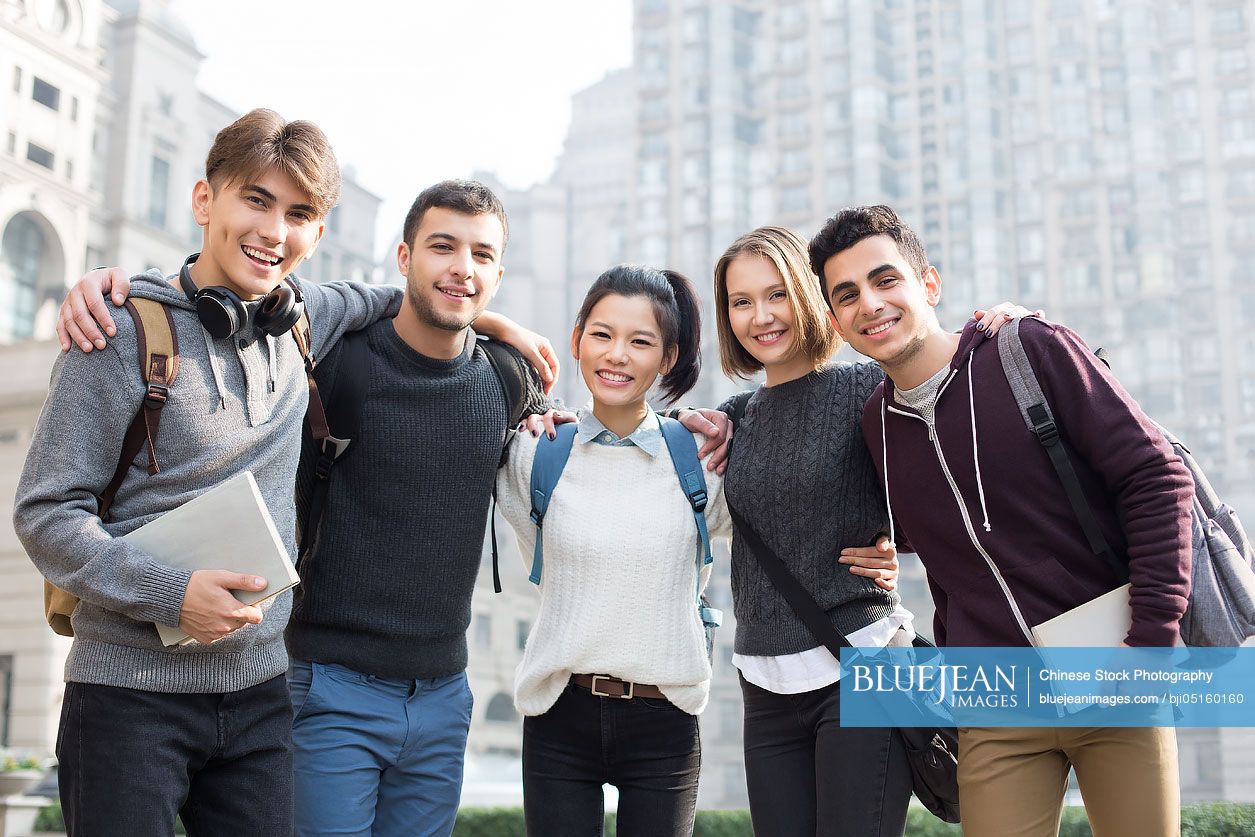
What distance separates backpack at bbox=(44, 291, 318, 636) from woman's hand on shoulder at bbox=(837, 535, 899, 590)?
1.68 meters

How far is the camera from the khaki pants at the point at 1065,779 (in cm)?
247

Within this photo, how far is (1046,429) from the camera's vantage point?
8.42 ft

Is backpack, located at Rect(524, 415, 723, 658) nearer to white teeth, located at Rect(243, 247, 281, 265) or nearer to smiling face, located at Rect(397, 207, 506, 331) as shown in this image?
smiling face, located at Rect(397, 207, 506, 331)

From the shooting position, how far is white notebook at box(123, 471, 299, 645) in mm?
2207

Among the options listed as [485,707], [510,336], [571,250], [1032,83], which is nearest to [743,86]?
[1032,83]

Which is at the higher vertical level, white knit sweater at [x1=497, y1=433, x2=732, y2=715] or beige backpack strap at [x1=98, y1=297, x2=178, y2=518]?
beige backpack strap at [x1=98, y1=297, x2=178, y2=518]

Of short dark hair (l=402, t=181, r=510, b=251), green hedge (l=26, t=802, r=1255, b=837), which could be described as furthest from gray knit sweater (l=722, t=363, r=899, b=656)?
green hedge (l=26, t=802, r=1255, b=837)

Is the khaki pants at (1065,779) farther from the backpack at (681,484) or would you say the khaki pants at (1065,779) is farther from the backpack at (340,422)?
the backpack at (340,422)

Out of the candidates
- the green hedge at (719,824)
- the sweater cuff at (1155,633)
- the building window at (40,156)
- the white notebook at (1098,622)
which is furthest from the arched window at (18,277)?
the sweater cuff at (1155,633)

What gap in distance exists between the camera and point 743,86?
134 ft

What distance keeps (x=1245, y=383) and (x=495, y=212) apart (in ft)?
113

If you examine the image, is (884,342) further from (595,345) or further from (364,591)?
(364,591)

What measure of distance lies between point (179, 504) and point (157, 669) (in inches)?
13.5

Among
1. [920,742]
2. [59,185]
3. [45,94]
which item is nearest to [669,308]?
[920,742]
